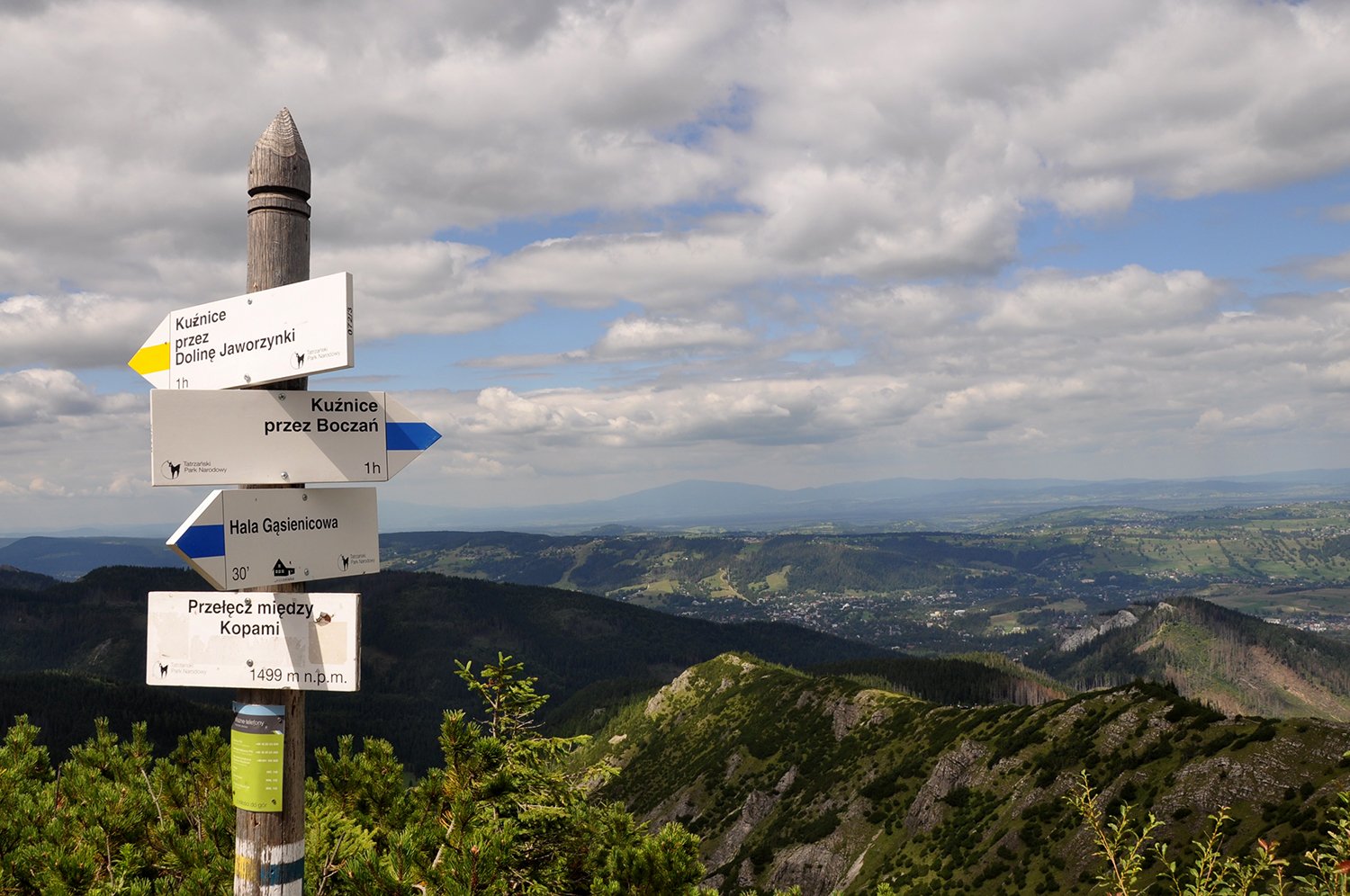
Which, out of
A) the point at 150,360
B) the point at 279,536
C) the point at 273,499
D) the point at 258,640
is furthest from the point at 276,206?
the point at 258,640

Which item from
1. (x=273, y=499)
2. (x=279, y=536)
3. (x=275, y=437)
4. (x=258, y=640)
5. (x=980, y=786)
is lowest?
(x=980, y=786)

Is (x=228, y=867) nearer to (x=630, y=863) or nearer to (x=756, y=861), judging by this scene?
(x=630, y=863)

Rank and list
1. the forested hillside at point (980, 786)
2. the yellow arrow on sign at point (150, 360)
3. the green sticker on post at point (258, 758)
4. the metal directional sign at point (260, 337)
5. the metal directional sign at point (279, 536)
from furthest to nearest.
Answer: the forested hillside at point (980, 786) → the yellow arrow on sign at point (150, 360) → the metal directional sign at point (260, 337) → the green sticker on post at point (258, 758) → the metal directional sign at point (279, 536)

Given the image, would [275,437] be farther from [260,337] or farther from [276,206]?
[276,206]

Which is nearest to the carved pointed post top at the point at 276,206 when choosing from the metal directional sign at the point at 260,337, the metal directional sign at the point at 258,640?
the metal directional sign at the point at 260,337

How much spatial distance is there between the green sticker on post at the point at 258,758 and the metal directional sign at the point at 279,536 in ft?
3.50

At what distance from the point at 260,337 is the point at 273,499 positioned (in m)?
1.38

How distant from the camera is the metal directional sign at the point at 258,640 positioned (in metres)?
6.16

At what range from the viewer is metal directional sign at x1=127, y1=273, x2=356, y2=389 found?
6316 mm

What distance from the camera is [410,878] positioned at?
287 inches

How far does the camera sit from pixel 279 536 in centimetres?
636

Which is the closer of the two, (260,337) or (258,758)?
(258,758)

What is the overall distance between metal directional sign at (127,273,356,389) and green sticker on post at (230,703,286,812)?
273 cm

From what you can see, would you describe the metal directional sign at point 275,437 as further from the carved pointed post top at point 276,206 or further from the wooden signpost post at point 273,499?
the carved pointed post top at point 276,206
